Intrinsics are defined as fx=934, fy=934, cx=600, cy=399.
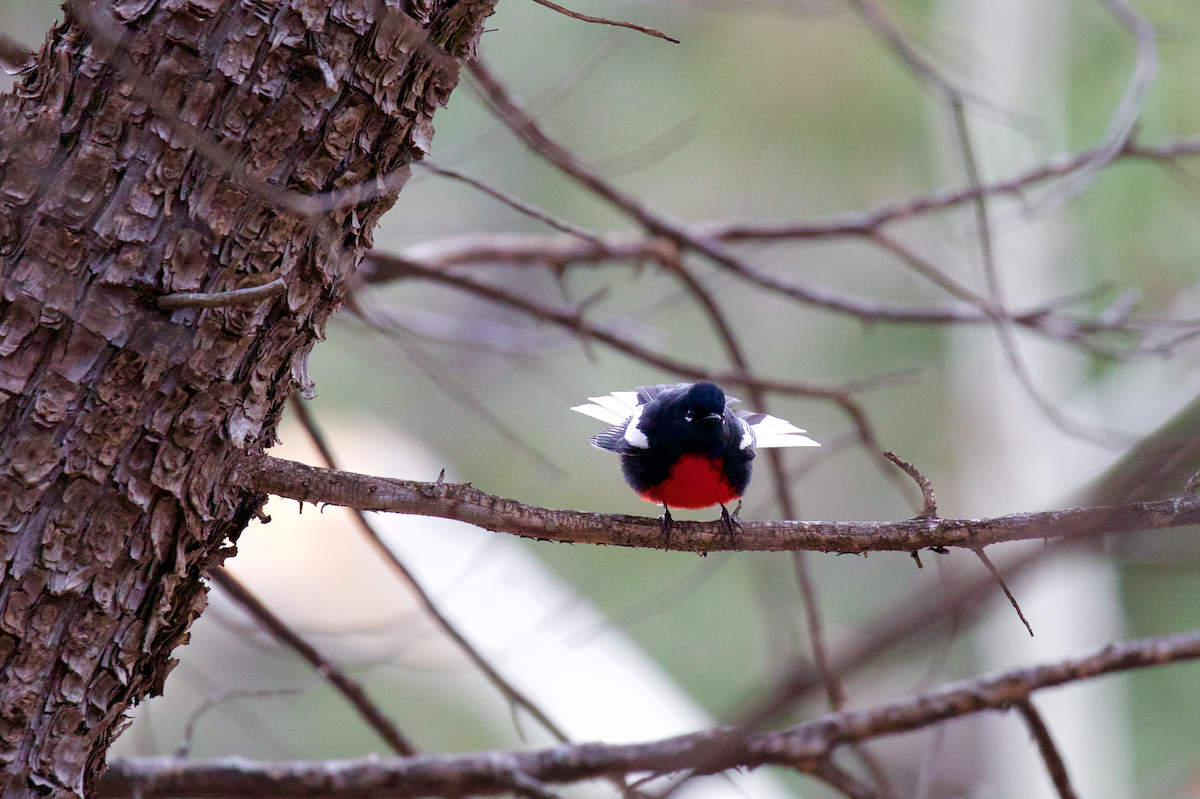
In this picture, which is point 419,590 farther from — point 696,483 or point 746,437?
point 746,437

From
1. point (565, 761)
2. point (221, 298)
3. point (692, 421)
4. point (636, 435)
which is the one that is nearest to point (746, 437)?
point (692, 421)

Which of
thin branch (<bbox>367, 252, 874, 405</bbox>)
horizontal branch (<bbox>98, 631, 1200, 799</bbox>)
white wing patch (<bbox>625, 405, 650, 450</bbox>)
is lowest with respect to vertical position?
horizontal branch (<bbox>98, 631, 1200, 799</bbox>)

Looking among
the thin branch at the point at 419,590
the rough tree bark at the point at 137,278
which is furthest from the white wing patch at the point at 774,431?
the rough tree bark at the point at 137,278

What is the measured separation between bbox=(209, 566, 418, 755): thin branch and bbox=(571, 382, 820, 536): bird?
908 mm

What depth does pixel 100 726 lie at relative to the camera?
143 centimetres

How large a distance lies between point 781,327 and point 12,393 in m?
9.20

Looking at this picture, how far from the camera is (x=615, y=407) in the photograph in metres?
3.12

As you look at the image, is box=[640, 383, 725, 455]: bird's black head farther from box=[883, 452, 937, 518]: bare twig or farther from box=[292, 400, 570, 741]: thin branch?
box=[883, 452, 937, 518]: bare twig

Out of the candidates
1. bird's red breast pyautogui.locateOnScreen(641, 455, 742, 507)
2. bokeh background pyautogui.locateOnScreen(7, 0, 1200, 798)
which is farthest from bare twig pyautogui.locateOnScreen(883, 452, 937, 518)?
bokeh background pyautogui.locateOnScreen(7, 0, 1200, 798)

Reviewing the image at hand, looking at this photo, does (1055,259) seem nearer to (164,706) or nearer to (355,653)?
(355,653)

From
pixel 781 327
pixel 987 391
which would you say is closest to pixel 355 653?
pixel 781 327

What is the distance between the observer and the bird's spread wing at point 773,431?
2613 mm

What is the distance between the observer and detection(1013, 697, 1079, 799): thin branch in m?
1.92

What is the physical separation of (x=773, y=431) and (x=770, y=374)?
6686 mm
